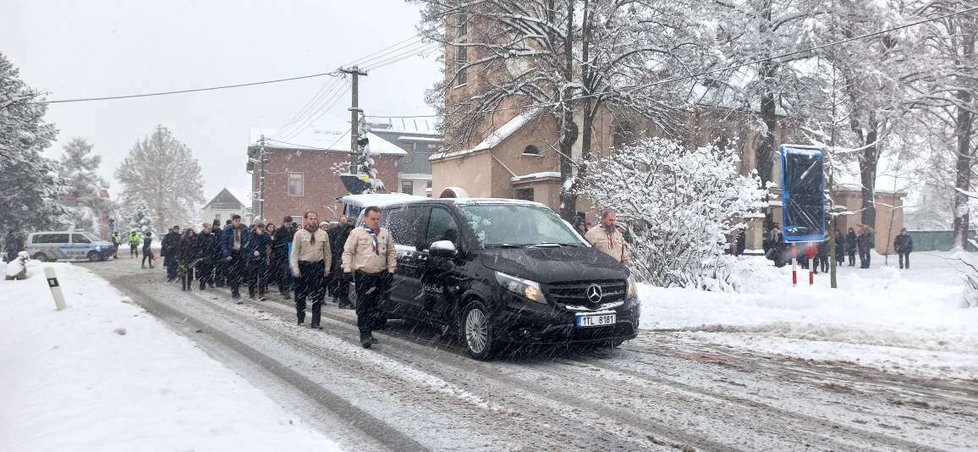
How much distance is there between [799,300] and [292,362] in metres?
8.05

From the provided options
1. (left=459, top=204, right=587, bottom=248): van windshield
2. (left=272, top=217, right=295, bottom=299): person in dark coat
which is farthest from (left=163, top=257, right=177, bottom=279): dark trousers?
(left=459, top=204, right=587, bottom=248): van windshield

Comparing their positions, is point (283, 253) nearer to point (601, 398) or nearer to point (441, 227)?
point (441, 227)

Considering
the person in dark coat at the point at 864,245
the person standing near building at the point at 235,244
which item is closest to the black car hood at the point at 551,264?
the person standing near building at the point at 235,244

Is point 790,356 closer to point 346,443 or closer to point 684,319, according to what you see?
point 684,319

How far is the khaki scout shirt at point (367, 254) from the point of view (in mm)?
8164

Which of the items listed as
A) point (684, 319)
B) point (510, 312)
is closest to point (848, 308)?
point (684, 319)

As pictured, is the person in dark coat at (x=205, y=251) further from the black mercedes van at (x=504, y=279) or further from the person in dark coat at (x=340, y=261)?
the black mercedes van at (x=504, y=279)

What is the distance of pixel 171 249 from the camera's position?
64.4 ft

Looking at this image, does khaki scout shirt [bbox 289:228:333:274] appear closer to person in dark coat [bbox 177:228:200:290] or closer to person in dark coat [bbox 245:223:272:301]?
person in dark coat [bbox 245:223:272:301]

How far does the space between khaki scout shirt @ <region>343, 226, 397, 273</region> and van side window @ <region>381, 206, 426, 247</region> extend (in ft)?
1.59

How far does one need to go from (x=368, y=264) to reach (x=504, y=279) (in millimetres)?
2016

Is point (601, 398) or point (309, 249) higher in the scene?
point (309, 249)

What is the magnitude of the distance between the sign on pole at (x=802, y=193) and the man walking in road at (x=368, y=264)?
9.54 metres

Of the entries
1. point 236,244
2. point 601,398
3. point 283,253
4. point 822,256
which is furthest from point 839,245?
point 601,398
